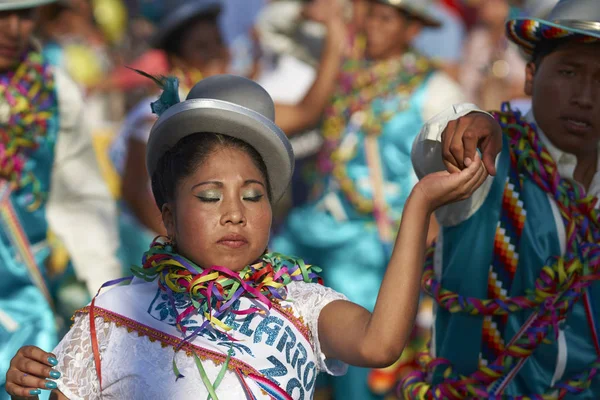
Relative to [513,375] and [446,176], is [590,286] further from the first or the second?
[446,176]

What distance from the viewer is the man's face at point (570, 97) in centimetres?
352

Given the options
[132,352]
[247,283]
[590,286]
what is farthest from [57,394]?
[590,286]

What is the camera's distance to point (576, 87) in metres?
3.53

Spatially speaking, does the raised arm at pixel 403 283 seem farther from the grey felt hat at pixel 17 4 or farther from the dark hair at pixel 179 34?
the dark hair at pixel 179 34

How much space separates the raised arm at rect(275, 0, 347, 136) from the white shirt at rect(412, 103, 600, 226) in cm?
347

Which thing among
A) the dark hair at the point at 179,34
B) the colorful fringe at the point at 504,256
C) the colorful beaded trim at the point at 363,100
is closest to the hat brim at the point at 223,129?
the colorful fringe at the point at 504,256

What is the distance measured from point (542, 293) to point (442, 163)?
528 mm

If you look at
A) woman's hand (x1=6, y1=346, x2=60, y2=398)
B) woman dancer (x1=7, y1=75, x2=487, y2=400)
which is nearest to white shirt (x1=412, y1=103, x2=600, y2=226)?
woman dancer (x1=7, y1=75, x2=487, y2=400)

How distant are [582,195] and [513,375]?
2.05ft

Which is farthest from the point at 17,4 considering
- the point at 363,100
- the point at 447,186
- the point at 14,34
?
the point at 363,100

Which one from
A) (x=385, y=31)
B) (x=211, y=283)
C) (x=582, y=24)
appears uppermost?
(x=385, y=31)

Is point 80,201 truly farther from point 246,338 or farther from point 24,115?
point 246,338

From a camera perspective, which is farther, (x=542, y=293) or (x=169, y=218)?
(x=542, y=293)

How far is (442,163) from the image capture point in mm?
3314
